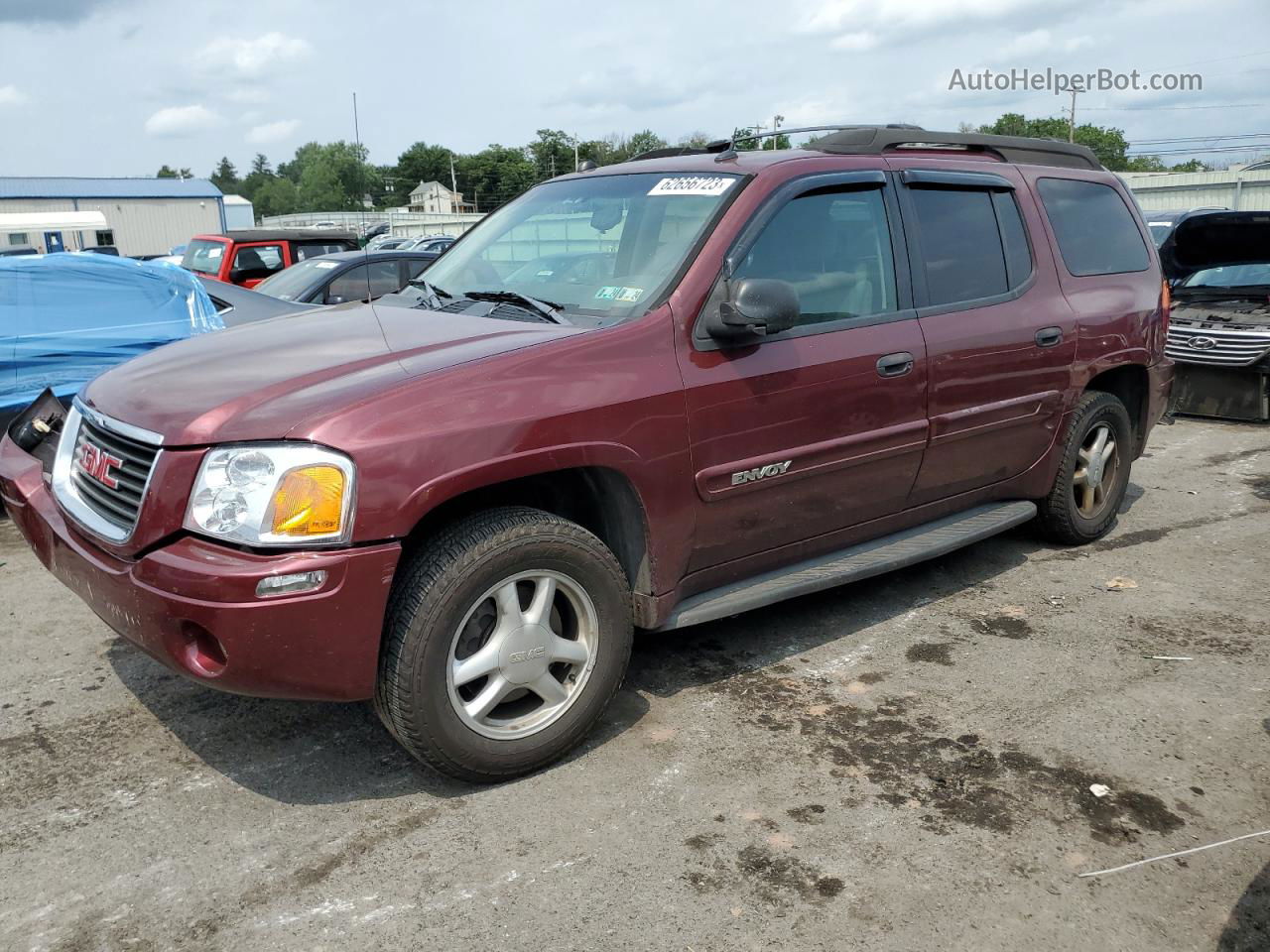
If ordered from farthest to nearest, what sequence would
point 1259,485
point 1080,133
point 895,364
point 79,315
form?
1. point 1080,133
2. point 1259,485
3. point 79,315
4. point 895,364

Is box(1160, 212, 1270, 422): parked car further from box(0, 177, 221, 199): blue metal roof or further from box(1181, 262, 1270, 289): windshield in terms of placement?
box(0, 177, 221, 199): blue metal roof

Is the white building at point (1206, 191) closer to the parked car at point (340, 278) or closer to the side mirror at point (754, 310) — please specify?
the parked car at point (340, 278)

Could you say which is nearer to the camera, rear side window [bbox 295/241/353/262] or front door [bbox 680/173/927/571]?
front door [bbox 680/173/927/571]

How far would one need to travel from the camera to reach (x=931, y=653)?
13.7 ft

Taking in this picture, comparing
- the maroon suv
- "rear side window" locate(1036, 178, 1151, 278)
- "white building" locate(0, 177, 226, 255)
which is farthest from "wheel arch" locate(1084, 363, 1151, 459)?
"white building" locate(0, 177, 226, 255)

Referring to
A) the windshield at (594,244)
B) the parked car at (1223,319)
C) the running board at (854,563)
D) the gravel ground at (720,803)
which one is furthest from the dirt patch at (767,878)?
the parked car at (1223,319)

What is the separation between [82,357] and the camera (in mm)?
6180

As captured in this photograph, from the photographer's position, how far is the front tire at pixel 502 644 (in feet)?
9.50

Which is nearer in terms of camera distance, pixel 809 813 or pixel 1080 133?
→ pixel 809 813

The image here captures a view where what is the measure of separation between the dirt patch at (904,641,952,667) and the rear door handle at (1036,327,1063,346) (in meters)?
1.45

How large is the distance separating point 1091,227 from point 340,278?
23.9ft

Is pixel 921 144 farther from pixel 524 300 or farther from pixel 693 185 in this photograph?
pixel 524 300

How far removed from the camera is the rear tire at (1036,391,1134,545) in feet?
16.8

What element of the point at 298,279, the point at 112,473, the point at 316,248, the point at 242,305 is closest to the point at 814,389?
the point at 112,473
